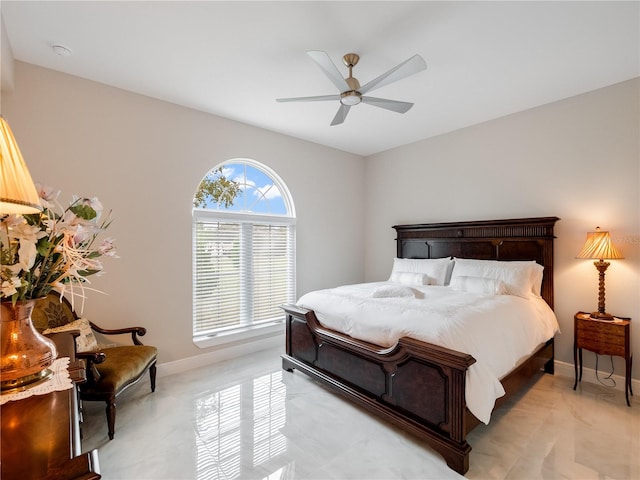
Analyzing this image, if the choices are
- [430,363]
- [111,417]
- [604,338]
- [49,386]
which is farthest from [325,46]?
[604,338]

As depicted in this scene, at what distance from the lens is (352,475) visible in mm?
1808

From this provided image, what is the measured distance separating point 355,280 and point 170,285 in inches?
115

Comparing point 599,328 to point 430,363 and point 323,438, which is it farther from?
point 323,438

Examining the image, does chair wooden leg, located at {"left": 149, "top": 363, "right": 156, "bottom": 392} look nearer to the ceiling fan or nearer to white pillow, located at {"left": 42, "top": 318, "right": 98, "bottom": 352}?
A: white pillow, located at {"left": 42, "top": 318, "right": 98, "bottom": 352}

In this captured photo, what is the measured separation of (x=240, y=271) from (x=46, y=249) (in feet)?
9.51

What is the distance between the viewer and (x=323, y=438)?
2150 millimetres

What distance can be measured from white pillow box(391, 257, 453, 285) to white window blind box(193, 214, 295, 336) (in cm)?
158

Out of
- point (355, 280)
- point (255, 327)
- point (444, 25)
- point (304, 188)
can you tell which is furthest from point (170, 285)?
point (444, 25)

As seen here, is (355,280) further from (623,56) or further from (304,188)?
(623,56)

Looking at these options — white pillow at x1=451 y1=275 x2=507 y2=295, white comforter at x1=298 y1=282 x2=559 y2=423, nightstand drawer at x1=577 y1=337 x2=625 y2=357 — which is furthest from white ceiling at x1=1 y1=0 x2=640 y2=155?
nightstand drawer at x1=577 y1=337 x2=625 y2=357

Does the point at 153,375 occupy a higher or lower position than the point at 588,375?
higher

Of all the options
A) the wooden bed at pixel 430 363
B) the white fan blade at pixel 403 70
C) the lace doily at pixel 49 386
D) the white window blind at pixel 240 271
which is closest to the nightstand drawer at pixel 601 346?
the wooden bed at pixel 430 363

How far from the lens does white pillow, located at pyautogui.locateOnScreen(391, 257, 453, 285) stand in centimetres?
373

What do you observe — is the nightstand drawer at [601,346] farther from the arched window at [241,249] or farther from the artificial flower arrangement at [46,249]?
the artificial flower arrangement at [46,249]
